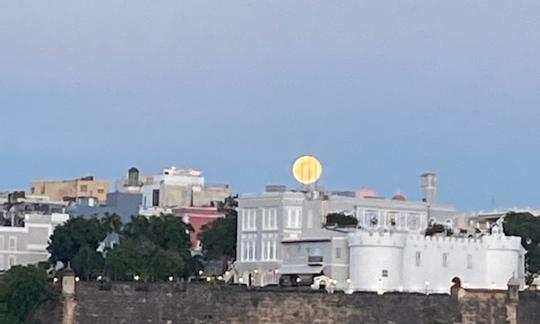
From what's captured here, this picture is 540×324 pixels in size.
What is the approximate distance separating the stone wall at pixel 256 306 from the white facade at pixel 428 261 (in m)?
7.97

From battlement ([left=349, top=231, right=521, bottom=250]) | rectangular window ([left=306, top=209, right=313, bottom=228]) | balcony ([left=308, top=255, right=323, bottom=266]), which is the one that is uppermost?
rectangular window ([left=306, top=209, right=313, bottom=228])

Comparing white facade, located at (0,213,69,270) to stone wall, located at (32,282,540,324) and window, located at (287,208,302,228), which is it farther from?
stone wall, located at (32,282,540,324)

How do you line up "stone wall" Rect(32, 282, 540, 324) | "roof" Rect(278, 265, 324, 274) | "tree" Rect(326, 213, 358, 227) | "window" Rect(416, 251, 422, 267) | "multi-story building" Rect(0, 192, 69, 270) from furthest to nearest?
"multi-story building" Rect(0, 192, 69, 270), "tree" Rect(326, 213, 358, 227), "roof" Rect(278, 265, 324, 274), "window" Rect(416, 251, 422, 267), "stone wall" Rect(32, 282, 540, 324)

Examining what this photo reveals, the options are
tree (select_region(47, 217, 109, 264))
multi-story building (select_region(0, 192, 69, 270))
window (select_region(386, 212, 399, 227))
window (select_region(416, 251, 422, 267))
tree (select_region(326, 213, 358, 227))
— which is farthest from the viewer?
multi-story building (select_region(0, 192, 69, 270))

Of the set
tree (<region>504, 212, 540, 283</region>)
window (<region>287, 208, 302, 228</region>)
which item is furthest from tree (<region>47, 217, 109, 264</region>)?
tree (<region>504, 212, 540, 283</region>)

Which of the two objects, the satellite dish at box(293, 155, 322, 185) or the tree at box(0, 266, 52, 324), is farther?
the satellite dish at box(293, 155, 322, 185)

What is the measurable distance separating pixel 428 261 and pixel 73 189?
159 ft

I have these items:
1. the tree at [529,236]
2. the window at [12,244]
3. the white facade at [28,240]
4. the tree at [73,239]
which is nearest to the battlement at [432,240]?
the tree at [529,236]

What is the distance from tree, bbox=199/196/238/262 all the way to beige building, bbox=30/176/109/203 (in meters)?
28.7

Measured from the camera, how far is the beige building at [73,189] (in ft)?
411

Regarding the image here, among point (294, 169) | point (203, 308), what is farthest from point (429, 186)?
point (203, 308)

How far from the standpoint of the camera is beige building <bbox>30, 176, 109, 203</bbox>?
4931 inches

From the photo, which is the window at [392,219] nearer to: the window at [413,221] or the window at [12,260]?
the window at [413,221]

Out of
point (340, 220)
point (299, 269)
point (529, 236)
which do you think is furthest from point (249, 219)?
point (529, 236)
